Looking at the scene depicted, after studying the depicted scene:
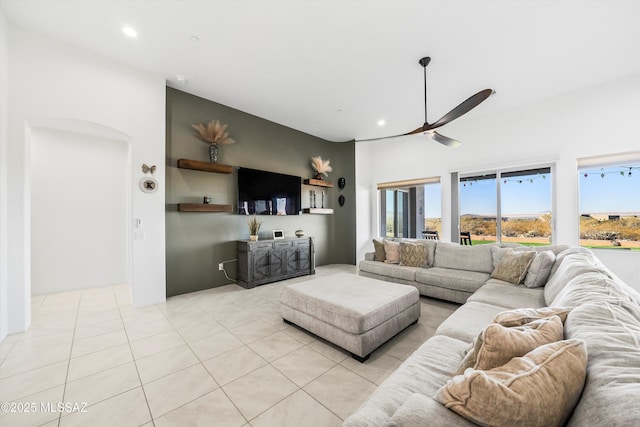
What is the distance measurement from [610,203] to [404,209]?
3472 millimetres

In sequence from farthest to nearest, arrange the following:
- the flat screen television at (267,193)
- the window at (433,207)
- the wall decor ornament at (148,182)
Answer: the window at (433,207) < the flat screen television at (267,193) < the wall decor ornament at (148,182)

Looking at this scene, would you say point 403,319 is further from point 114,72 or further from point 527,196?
point 114,72

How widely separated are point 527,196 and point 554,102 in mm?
1531

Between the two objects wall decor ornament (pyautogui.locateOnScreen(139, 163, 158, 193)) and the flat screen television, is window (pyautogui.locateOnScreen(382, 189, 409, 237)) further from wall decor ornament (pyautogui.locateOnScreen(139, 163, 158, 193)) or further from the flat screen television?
wall decor ornament (pyautogui.locateOnScreen(139, 163, 158, 193))

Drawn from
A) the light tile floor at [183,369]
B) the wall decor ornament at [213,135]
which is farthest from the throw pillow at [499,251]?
the wall decor ornament at [213,135]

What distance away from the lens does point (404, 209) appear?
640cm

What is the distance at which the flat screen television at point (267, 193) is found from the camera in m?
4.32

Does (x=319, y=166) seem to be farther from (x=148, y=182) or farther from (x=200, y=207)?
(x=148, y=182)

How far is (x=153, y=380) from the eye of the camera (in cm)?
179

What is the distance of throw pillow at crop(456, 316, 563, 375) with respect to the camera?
86 centimetres

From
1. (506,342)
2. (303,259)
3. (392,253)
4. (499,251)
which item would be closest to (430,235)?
(392,253)

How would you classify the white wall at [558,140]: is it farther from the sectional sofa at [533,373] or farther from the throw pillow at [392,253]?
the sectional sofa at [533,373]

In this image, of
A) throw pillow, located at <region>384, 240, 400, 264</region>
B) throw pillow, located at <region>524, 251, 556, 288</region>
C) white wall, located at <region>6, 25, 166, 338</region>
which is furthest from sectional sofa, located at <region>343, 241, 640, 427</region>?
white wall, located at <region>6, 25, 166, 338</region>

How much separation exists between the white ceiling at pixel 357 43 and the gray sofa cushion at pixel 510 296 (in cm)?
266
